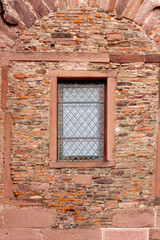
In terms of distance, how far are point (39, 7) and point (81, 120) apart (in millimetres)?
1864

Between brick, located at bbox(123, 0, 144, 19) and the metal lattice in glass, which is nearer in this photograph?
brick, located at bbox(123, 0, 144, 19)

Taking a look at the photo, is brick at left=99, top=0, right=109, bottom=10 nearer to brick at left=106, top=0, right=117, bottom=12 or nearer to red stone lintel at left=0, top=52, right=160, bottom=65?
brick at left=106, top=0, right=117, bottom=12

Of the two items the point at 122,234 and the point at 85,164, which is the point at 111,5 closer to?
the point at 85,164

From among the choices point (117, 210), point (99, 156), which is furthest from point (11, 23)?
point (117, 210)

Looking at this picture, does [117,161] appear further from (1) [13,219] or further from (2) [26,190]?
(1) [13,219]

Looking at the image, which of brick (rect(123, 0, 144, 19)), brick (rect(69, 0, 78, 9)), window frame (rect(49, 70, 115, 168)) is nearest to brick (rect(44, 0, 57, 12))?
brick (rect(69, 0, 78, 9))

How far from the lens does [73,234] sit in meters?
3.97

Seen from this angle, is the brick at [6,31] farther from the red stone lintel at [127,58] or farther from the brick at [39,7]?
the red stone lintel at [127,58]

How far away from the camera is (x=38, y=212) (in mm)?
3980

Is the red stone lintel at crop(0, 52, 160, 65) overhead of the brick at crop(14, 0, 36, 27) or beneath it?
beneath

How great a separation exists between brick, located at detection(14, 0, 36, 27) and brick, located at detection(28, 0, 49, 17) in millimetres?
109

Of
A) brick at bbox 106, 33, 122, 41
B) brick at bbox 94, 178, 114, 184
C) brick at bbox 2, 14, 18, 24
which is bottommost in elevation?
brick at bbox 94, 178, 114, 184

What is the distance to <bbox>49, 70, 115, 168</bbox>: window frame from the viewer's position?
397 centimetres

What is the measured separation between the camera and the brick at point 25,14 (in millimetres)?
3936
